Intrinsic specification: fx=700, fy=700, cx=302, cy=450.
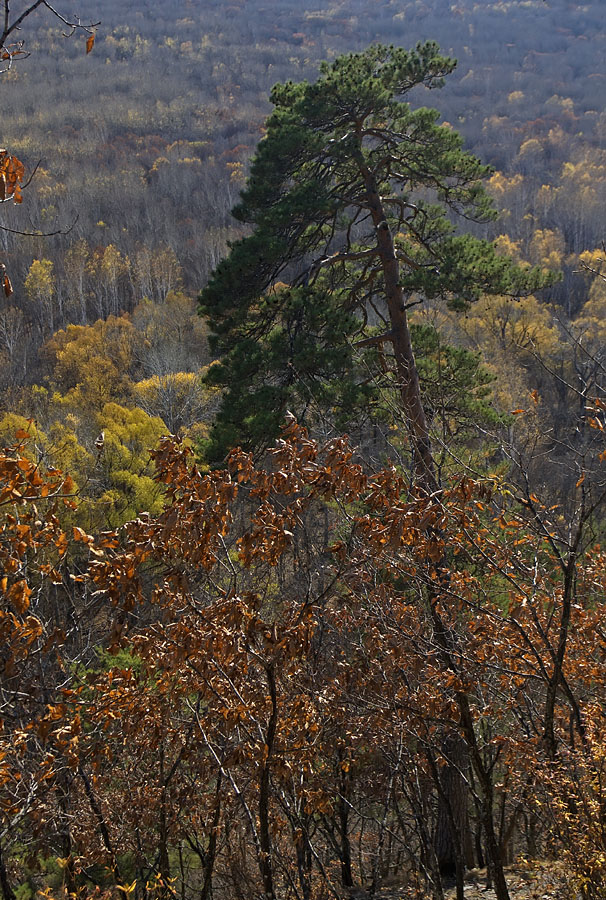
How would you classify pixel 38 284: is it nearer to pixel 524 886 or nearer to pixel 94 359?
pixel 94 359

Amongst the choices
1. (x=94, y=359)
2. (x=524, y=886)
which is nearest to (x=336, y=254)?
(x=524, y=886)

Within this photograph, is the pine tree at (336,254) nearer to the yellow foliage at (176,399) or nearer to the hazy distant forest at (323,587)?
the hazy distant forest at (323,587)

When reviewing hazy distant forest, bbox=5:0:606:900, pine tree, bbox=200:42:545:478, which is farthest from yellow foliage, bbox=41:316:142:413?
pine tree, bbox=200:42:545:478

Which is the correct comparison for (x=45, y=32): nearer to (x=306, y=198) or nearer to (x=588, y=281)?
(x=588, y=281)

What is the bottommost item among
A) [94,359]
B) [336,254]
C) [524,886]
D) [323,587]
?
[524,886]

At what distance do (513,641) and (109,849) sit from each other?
323 cm

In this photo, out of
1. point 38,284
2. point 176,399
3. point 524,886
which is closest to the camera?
point 524,886

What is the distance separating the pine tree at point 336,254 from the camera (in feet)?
29.2

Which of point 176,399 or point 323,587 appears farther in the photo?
point 176,399

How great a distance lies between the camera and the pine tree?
29.2 feet

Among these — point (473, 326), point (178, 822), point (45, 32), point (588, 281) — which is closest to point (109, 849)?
point (178, 822)

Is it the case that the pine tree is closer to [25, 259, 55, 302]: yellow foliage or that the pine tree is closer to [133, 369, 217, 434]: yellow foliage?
[133, 369, 217, 434]: yellow foliage

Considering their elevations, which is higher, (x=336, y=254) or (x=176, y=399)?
(x=176, y=399)

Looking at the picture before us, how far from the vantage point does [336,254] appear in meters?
9.55
